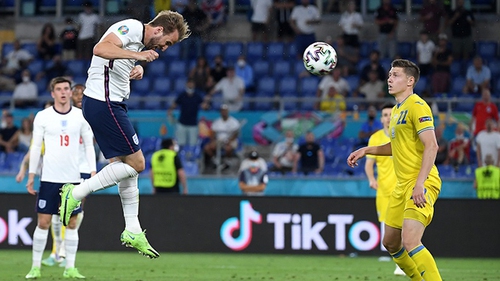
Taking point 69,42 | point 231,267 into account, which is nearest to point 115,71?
point 231,267

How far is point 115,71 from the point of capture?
28.0 feet

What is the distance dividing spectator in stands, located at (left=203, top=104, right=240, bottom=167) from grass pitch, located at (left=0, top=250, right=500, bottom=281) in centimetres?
283

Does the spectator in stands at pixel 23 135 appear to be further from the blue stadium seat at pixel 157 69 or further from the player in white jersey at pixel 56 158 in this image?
the player in white jersey at pixel 56 158

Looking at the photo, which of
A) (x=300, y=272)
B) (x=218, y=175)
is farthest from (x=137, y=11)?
(x=300, y=272)

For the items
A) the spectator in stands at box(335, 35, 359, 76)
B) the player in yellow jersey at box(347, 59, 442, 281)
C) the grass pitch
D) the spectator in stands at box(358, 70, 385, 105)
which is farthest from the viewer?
the spectator in stands at box(335, 35, 359, 76)

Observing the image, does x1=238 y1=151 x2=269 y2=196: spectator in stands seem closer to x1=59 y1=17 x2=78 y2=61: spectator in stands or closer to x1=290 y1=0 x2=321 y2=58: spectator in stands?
x1=290 y1=0 x2=321 y2=58: spectator in stands

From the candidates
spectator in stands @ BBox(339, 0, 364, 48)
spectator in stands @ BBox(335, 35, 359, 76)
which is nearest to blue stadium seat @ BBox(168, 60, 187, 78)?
spectator in stands @ BBox(335, 35, 359, 76)

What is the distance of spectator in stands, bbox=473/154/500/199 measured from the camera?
16.8m

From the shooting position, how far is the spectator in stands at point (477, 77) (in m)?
20.3

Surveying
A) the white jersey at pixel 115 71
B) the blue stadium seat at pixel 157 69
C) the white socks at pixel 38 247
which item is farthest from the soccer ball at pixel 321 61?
the blue stadium seat at pixel 157 69

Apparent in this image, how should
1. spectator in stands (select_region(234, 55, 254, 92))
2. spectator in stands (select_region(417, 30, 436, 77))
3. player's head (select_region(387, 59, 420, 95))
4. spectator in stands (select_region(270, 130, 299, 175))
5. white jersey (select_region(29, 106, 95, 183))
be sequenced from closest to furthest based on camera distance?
player's head (select_region(387, 59, 420, 95)) < white jersey (select_region(29, 106, 95, 183)) < spectator in stands (select_region(270, 130, 299, 175)) < spectator in stands (select_region(417, 30, 436, 77)) < spectator in stands (select_region(234, 55, 254, 92))

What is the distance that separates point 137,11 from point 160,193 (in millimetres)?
9121

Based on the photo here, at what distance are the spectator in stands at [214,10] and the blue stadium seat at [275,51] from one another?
1631 mm

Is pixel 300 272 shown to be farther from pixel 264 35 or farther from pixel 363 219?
pixel 264 35
